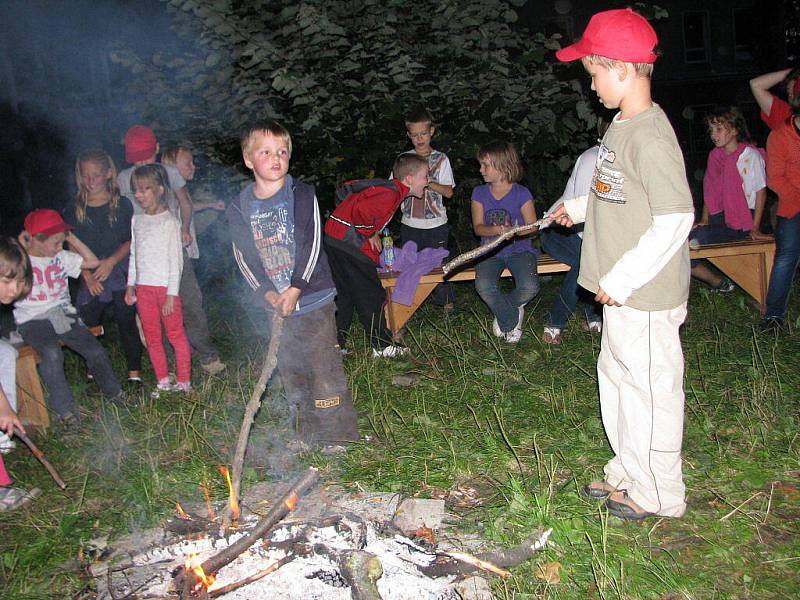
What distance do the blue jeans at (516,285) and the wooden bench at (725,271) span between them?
142 millimetres

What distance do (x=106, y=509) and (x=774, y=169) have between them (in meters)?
5.24

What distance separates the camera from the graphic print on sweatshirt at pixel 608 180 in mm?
2977

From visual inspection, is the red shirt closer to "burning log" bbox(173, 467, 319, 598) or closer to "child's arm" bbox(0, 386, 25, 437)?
"burning log" bbox(173, 467, 319, 598)

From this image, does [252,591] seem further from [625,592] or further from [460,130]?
[460,130]

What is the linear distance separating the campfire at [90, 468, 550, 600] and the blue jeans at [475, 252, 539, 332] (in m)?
3.06

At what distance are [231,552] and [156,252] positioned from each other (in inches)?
120

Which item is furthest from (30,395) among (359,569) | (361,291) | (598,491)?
(598,491)

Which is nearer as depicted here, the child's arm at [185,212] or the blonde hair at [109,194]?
the blonde hair at [109,194]

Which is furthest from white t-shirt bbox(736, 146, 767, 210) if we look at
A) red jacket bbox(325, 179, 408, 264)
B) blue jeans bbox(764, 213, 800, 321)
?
red jacket bbox(325, 179, 408, 264)

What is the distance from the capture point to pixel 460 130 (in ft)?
25.7

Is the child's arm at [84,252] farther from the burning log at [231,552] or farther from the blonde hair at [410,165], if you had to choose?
the burning log at [231,552]

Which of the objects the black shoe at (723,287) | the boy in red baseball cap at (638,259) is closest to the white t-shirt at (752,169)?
the black shoe at (723,287)

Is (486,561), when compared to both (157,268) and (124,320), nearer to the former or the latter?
(157,268)

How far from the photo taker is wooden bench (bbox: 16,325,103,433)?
5.11 meters
